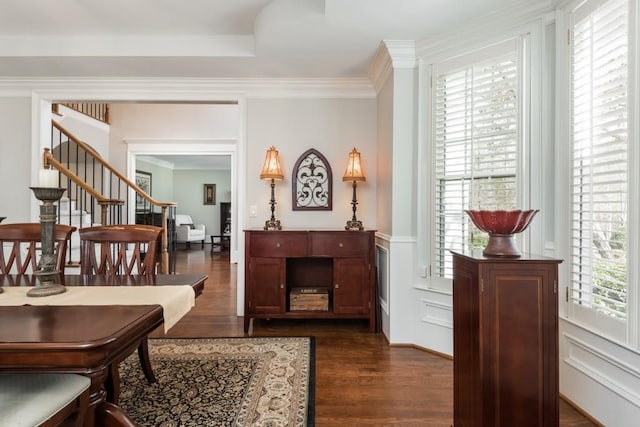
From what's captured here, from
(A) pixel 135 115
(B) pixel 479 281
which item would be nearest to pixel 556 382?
(B) pixel 479 281

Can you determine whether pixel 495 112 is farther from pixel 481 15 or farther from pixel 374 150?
pixel 374 150

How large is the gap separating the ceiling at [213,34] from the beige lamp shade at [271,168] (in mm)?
793

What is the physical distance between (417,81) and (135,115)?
5961 mm

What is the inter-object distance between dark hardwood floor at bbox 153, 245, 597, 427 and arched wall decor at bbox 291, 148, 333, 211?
118cm

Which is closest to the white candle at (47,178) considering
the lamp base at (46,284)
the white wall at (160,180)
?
the lamp base at (46,284)

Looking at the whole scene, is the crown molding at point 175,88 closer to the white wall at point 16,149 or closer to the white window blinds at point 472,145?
the white wall at point 16,149

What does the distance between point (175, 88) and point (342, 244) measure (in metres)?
2.37

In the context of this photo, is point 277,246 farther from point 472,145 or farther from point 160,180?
point 160,180

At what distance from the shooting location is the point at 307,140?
3490 millimetres

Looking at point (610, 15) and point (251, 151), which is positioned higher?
point (610, 15)

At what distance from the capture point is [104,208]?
4203mm

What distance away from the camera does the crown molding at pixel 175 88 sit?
3.46 m

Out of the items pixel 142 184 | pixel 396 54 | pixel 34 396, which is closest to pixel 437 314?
pixel 396 54

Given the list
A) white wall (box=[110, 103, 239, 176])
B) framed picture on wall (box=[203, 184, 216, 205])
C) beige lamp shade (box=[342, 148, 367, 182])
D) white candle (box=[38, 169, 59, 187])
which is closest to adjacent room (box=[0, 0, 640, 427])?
white candle (box=[38, 169, 59, 187])
